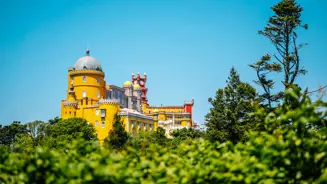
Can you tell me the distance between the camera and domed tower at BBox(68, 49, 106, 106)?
80938 mm

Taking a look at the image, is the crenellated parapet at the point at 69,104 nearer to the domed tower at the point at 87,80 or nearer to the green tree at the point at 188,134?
the domed tower at the point at 87,80

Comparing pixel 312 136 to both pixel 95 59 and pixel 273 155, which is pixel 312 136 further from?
pixel 95 59

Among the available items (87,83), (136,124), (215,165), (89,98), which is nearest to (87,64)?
(87,83)

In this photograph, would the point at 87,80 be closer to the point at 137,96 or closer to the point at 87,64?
the point at 87,64

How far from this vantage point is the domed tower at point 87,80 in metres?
80.9

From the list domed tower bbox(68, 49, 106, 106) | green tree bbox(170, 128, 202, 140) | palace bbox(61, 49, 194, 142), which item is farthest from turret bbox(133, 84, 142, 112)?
green tree bbox(170, 128, 202, 140)

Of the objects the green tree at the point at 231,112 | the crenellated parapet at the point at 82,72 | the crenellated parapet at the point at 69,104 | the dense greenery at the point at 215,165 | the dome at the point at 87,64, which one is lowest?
the dense greenery at the point at 215,165

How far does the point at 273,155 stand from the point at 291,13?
2840cm

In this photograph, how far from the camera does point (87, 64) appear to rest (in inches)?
3310

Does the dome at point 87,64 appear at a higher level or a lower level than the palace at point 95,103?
higher

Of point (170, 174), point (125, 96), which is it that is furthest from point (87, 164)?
point (125, 96)

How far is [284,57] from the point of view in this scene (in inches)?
1259

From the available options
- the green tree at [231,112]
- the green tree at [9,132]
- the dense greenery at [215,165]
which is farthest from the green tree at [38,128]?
the dense greenery at [215,165]

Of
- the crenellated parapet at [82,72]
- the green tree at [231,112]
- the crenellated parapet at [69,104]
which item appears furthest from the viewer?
the crenellated parapet at [82,72]
